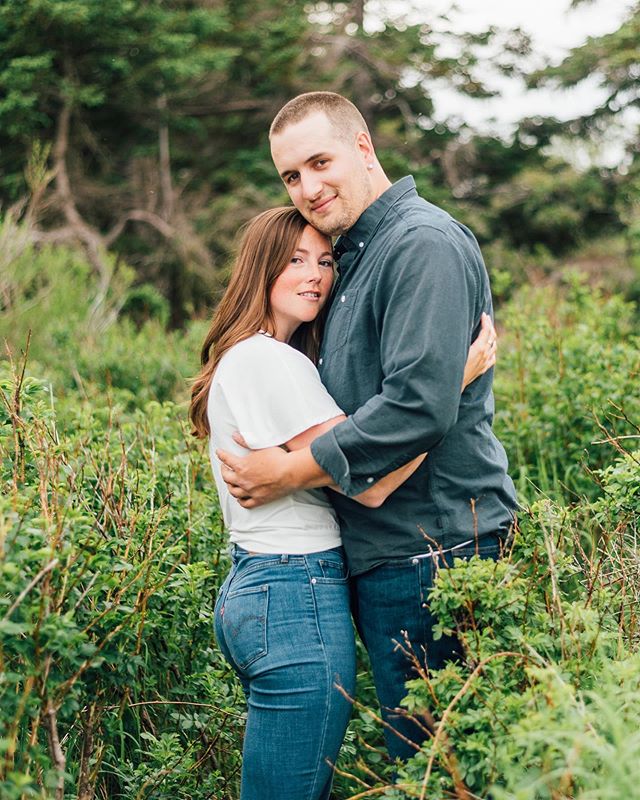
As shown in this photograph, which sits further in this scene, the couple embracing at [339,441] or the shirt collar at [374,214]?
the shirt collar at [374,214]

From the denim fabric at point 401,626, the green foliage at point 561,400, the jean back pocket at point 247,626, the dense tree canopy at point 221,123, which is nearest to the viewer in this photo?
the jean back pocket at point 247,626

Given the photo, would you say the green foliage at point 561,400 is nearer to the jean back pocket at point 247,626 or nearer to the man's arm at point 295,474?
the man's arm at point 295,474

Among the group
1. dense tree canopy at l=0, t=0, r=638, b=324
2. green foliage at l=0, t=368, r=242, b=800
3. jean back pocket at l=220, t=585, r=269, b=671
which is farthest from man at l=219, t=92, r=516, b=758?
dense tree canopy at l=0, t=0, r=638, b=324

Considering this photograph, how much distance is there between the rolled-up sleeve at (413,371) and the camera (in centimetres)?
238

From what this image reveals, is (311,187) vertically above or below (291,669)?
above

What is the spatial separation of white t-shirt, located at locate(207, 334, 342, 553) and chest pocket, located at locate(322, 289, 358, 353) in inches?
4.3

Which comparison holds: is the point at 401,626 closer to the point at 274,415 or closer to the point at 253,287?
the point at 274,415

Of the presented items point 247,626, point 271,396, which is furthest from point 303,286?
point 247,626

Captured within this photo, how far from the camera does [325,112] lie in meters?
2.93

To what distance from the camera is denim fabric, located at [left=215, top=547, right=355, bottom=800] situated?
2.46m

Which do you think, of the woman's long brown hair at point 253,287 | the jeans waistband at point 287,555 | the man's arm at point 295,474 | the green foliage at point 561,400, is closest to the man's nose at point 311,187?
the woman's long brown hair at point 253,287

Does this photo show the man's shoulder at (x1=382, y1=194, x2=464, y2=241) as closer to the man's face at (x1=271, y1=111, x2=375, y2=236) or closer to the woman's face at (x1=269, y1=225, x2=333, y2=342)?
the man's face at (x1=271, y1=111, x2=375, y2=236)

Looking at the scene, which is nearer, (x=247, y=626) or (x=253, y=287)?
(x=247, y=626)

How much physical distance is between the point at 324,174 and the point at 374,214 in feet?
0.76
